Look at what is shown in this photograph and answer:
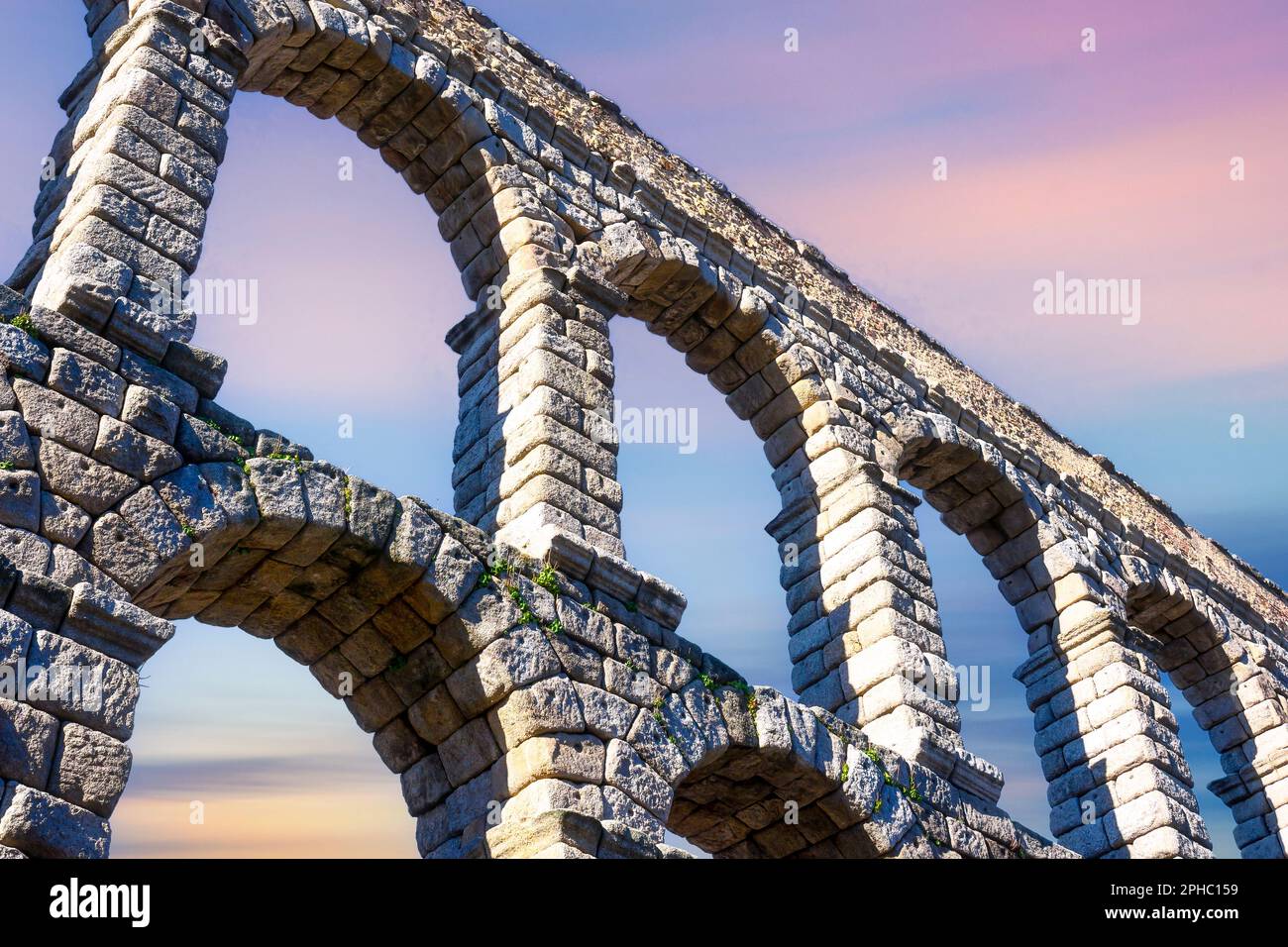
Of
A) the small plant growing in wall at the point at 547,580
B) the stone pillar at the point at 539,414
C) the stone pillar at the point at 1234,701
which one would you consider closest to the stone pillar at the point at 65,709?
the small plant growing in wall at the point at 547,580

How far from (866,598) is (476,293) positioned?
366 cm

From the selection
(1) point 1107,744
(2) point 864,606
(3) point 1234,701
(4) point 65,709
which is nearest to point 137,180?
(4) point 65,709

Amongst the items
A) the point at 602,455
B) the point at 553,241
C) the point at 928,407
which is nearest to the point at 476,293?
the point at 553,241

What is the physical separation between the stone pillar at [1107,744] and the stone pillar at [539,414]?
551cm

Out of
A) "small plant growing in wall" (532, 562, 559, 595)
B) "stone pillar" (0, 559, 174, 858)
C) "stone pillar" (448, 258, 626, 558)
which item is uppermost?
"stone pillar" (448, 258, 626, 558)

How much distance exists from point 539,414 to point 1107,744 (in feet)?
20.4

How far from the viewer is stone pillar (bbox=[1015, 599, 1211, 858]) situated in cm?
1156

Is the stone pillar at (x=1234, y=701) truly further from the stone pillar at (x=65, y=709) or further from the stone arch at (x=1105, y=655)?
the stone pillar at (x=65, y=709)

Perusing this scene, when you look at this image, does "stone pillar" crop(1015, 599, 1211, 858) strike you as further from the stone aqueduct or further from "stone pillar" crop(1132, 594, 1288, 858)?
"stone pillar" crop(1132, 594, 1288, 858)

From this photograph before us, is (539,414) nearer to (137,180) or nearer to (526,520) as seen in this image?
(526,520)

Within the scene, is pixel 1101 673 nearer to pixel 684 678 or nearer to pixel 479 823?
pixel 684 678

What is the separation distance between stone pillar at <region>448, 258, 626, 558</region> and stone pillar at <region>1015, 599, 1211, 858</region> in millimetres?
5510

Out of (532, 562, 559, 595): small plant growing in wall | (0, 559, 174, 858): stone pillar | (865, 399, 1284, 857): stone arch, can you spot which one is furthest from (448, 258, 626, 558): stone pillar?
(865, 399, 1284, 857): stone arch

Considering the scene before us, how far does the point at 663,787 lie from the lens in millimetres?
7941
